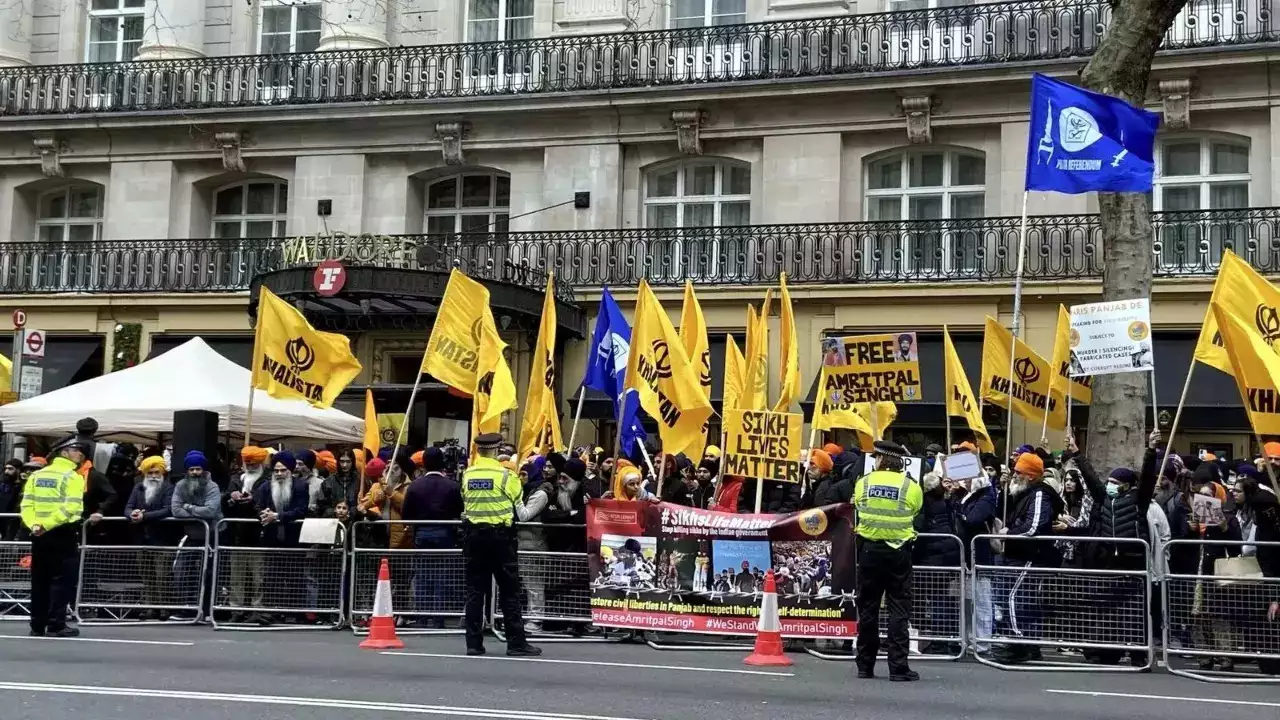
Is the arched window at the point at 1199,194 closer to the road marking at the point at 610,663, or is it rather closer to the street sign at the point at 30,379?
the road marking at the point at 610,663

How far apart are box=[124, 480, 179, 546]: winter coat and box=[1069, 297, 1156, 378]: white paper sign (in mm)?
8476

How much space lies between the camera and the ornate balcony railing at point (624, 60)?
22688 millimetres

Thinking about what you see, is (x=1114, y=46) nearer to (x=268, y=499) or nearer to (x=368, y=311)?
(x=268, y=499)

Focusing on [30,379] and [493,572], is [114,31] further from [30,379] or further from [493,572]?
[493,572]

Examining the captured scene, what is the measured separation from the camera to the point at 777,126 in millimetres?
24156

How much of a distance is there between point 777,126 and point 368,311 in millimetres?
6850

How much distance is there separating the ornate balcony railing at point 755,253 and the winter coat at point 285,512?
752 centimetres

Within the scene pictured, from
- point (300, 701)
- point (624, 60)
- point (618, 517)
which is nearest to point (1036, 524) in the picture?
point (618, 517)

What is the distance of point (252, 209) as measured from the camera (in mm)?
27750

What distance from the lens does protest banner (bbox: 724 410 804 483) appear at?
43.5 feet

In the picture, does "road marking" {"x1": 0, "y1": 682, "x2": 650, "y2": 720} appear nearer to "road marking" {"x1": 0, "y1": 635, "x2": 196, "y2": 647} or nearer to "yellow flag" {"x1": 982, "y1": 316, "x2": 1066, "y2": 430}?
"road marking" {"x1": 0, "y1": 635, "x2": 196, "y2": 647}

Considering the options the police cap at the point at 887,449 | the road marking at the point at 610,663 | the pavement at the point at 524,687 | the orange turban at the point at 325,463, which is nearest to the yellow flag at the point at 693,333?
the orange turban at the point at 325,463

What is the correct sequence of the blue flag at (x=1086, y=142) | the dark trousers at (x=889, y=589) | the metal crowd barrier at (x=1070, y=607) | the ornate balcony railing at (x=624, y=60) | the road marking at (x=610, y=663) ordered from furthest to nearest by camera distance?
the ornate balcony railing at (x=624, y=60), the blue flag at (x=1086, y=142), the metal crowd barrier at (x=1070, y=607), the road marking at (x=610, y=663), the dark trousers at (x=889, y=589)

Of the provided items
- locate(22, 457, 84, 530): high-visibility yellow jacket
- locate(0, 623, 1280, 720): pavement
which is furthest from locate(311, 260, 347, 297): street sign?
locate(0, 623, 1280, 720): pavement
